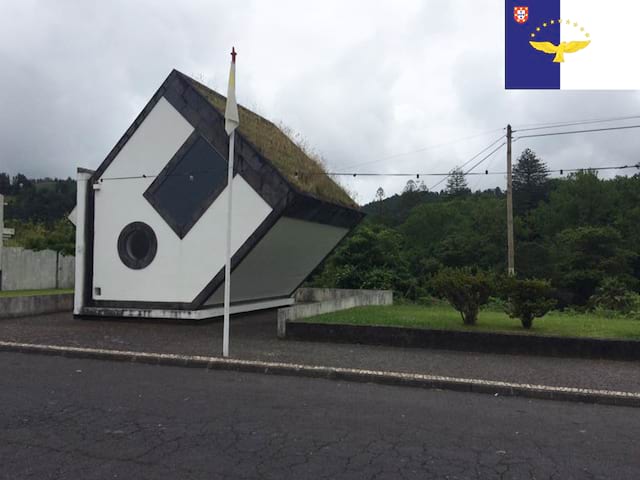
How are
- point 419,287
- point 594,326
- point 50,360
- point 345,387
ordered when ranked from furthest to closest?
1. point 419,287
2. point 594,326
3. point 50,360
4. point 345,387

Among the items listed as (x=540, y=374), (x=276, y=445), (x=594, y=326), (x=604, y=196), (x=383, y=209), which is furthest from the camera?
(x=383, y=209)

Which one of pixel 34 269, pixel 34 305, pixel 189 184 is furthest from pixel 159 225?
pixel 34 269

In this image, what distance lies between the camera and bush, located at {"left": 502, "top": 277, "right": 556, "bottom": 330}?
11.6 m

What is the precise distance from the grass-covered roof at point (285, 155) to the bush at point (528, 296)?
218 inches

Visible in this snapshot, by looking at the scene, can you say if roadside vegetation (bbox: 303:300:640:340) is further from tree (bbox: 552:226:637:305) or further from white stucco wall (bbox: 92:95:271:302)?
tree (bbox: 552:226:637:305)

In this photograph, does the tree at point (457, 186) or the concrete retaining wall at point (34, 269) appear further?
the tree at point (457, 186)

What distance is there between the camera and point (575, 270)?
4344 cm

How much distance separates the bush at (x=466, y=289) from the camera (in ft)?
39.4

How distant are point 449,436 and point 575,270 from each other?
41919 mm

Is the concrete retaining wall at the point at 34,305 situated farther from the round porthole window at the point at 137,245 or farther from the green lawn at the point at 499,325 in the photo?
the green lawn at the point at 499,325

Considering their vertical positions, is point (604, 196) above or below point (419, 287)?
above

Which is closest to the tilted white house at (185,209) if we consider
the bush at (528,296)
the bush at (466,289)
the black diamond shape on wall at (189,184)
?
the black diamond shape on wall at (189,184)

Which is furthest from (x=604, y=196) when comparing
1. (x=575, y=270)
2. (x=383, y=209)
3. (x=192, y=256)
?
(x=192, y=256)

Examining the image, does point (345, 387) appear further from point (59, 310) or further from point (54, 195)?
point (54, 195)
